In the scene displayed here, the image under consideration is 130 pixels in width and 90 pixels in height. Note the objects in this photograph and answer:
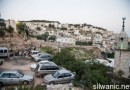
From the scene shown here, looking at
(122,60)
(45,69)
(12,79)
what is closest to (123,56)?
(122,60)

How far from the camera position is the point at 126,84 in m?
8.73

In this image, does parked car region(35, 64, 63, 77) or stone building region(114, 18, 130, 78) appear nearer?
stone building region(114, 18, 130, 78)

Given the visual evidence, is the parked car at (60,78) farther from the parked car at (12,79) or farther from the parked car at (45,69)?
the parked car at (45,69)

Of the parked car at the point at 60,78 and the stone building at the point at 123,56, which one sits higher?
the stone building at the point at 123,56

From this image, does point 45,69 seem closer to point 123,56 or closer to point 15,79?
point 15,79

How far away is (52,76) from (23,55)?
427 inches

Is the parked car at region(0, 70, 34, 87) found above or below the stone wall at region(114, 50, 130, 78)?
below

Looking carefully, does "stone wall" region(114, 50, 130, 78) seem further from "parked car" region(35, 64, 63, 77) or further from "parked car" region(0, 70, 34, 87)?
"parked car" region(0, 70, 34, 87)

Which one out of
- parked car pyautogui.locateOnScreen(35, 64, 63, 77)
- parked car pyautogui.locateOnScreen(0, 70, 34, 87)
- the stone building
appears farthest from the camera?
parked car pyautogui.locateOnScreen(35, 64, 63, 77)

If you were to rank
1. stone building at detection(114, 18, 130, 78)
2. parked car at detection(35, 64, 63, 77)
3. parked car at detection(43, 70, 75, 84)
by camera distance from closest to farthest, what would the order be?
stone building at detection(114, 18, 130, 78) < parked car at detection(43, 70, 75, 84) < parked car at detection(35, 64, 63, 77)

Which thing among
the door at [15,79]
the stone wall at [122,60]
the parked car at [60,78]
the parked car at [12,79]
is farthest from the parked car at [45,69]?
the stone wall at [122,60]

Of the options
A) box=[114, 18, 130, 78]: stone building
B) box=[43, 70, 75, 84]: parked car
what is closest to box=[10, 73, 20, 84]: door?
box=[43, 70, 75, 84]: parked car

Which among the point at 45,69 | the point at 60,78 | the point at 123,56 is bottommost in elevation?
the point at 60,78

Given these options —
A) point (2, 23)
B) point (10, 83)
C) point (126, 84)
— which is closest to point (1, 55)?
point (10, 83)
